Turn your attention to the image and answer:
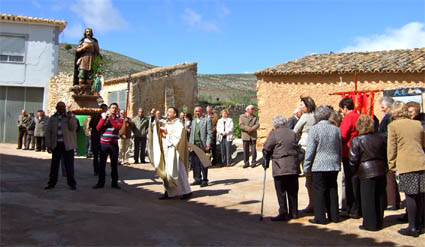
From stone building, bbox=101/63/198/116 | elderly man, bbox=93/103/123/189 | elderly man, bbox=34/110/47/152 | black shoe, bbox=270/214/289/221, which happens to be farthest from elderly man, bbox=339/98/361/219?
stone building, bbox=101/63/198/116

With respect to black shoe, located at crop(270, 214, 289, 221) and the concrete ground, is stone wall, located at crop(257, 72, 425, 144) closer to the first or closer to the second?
the concrete ground

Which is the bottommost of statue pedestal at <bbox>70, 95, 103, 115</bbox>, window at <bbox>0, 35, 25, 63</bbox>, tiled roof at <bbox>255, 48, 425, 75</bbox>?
statue pedestal at <bbox>70, 95, 103, 115</bbox>

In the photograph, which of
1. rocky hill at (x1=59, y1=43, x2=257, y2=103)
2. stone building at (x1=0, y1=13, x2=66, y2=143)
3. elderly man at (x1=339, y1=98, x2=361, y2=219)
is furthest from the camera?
rocky hill at (x1=59, y1=43, x2=257, y2=103)

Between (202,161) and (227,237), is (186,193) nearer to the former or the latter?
(202,161)

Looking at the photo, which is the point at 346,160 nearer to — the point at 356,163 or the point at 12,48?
the point at 356,163

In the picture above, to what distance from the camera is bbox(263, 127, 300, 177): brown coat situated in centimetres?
582

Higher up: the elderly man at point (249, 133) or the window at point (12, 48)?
the window at point (12, 48)

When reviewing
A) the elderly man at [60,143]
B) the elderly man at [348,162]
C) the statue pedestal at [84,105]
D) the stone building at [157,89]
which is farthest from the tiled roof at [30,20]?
the elderly man at [348,162]

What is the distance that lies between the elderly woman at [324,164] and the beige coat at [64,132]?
15.4 ft

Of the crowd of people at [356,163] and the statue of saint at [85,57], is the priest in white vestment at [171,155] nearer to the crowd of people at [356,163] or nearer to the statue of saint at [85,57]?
the crowd of people at [356,163]

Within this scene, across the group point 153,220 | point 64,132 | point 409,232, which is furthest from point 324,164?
point 64,132

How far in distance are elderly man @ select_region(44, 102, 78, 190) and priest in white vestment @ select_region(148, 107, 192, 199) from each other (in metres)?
1.67

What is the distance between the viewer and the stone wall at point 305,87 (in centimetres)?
1421

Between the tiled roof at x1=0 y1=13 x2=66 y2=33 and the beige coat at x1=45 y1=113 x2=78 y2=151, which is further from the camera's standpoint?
the tiled roof at x1=0 y1=13 x2=66 y2=33
